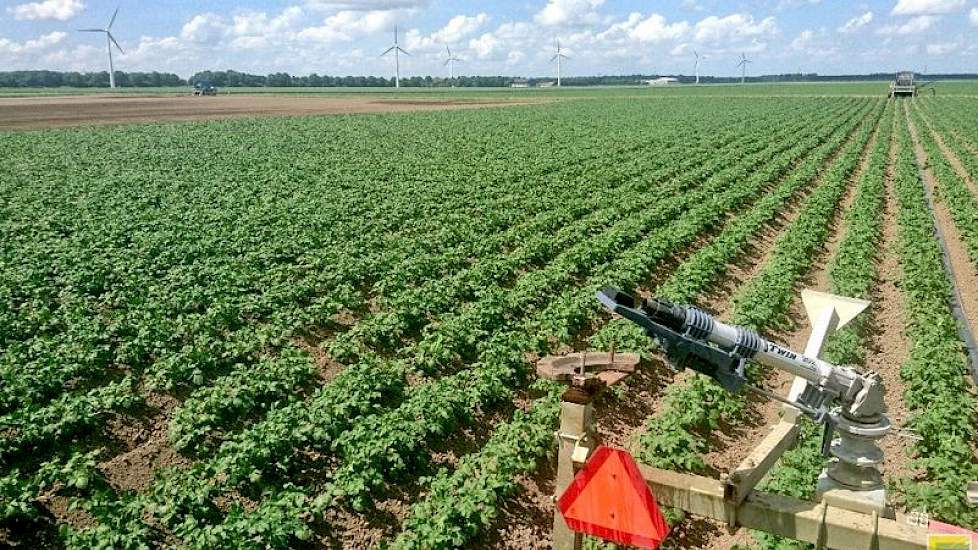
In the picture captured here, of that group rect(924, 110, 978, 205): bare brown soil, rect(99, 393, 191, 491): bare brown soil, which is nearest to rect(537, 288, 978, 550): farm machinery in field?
rect(99, 393, 191, 491): bare brown soil

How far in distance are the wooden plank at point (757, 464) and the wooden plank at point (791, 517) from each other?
0.07 meters

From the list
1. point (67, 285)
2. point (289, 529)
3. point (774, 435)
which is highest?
point (774, 435)

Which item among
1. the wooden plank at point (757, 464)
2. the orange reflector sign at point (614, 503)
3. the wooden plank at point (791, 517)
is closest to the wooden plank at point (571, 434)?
the orange reflector sign at point (614, 503)

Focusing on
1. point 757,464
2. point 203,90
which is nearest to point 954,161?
point 757,464

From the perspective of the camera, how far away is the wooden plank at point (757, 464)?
3.36m

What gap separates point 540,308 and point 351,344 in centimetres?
359

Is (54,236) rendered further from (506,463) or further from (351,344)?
(506,463)

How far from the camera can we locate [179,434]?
26.1ft

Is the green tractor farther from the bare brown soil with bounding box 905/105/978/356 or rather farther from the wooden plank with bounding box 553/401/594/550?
the wooden plank with bounding box 553/401/594/550

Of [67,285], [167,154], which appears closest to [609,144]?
[167,154]

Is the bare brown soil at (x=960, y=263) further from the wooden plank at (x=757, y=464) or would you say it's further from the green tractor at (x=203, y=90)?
the green tractor at (x=203, y=90)

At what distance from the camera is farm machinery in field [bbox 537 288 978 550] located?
3246 millimetres

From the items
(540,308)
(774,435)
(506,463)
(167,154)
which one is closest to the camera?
(774,435)

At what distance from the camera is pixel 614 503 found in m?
3.34
